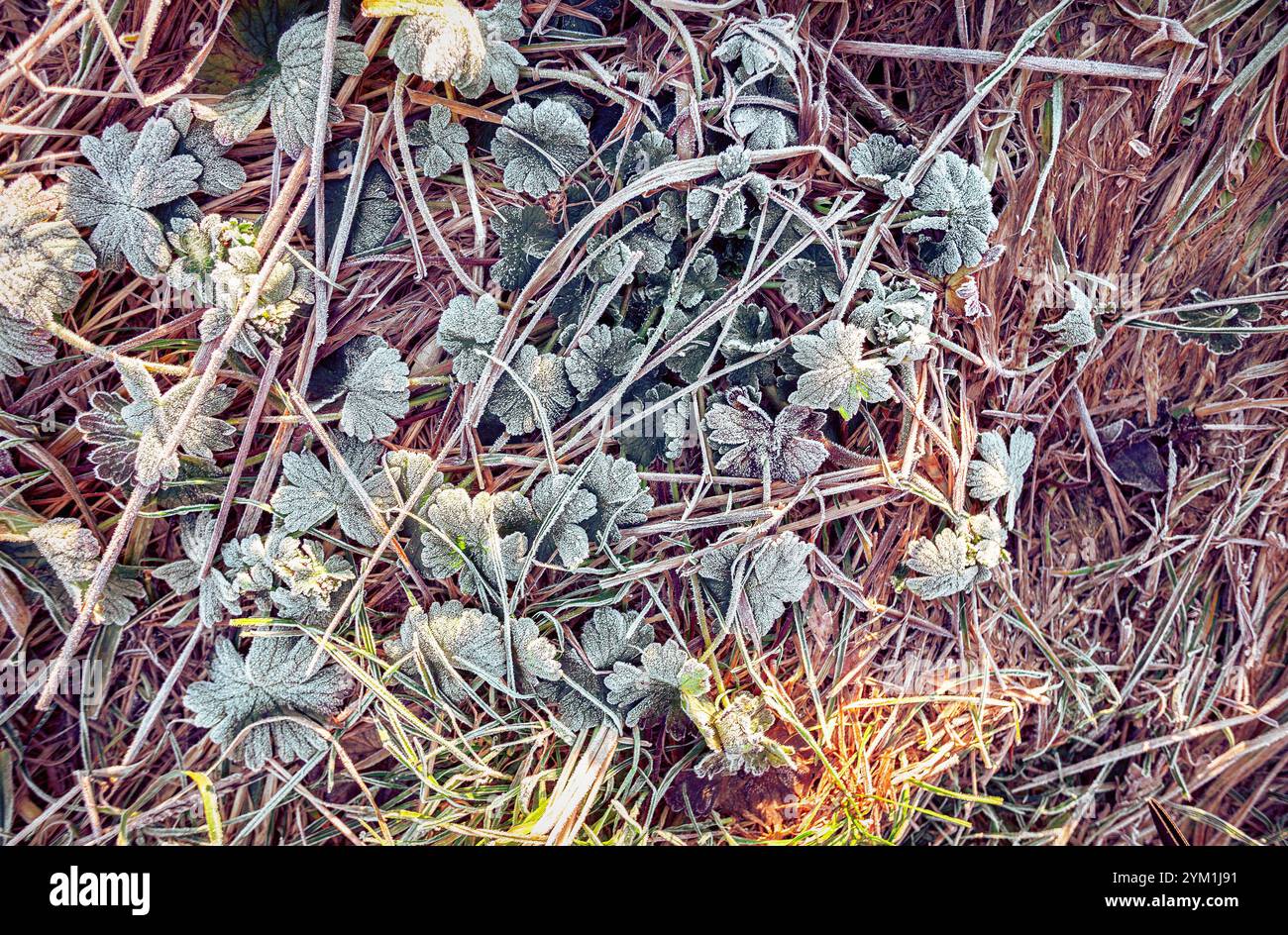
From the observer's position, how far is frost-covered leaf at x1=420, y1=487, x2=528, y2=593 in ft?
4.69

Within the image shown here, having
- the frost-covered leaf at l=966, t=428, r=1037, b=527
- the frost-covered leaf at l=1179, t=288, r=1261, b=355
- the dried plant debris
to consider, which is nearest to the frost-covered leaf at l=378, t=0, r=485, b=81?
the dried plant debris

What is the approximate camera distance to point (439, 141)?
143 cm

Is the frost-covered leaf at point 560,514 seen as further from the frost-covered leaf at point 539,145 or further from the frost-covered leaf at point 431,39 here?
the frost-covered leaf at point 431,39

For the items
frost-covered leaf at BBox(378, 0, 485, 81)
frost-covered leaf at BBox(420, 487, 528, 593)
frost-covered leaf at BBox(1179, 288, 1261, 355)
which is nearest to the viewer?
frost-covered leaf at BBox(378, 0, 485, 81)

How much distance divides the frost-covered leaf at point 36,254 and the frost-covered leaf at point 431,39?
2.35ft

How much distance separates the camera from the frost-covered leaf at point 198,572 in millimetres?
1471

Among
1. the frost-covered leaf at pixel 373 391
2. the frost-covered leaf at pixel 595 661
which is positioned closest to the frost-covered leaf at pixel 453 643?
the frost-covered leaf at pixel 595 661

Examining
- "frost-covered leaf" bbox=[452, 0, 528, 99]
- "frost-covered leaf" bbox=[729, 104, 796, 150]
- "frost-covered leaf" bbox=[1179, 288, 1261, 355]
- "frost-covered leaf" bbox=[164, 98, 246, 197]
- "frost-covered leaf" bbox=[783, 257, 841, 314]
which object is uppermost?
"frost-covered leaf" bbox=[452, 0, 528, 99]

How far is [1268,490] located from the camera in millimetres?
1743

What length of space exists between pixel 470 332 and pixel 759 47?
2.63ft

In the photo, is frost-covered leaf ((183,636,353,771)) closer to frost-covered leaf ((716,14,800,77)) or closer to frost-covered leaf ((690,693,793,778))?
frost-covered leaf ((690,693,793,778))

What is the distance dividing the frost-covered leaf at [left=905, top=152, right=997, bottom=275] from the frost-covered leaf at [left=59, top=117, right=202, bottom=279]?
1.44m

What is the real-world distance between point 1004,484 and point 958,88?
85 cm
